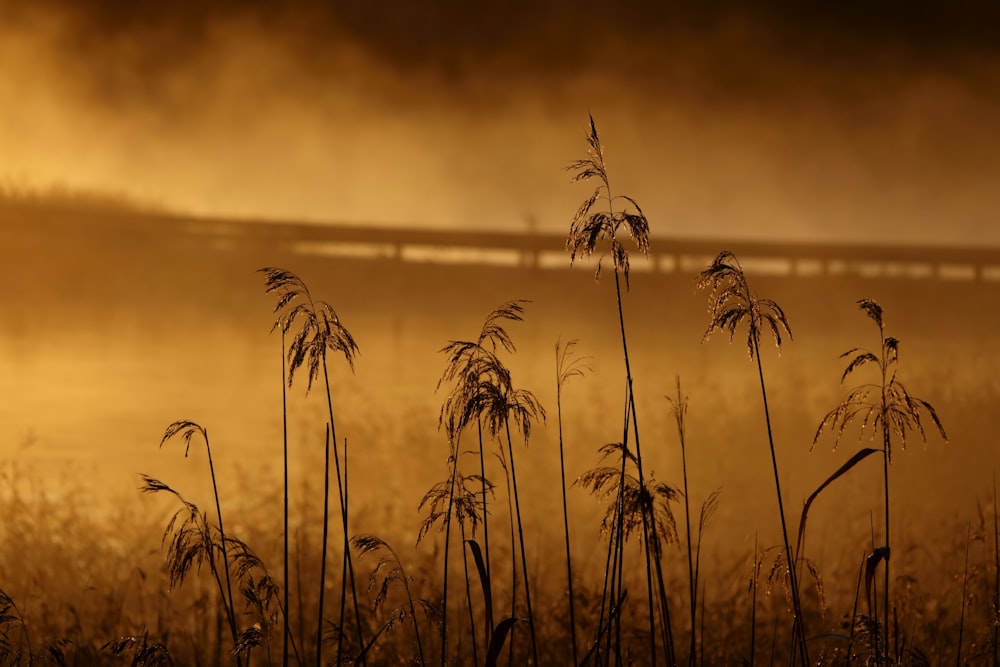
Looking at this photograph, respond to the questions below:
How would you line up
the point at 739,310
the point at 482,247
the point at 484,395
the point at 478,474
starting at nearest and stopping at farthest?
the point at 484,395, the point at 739,310, the point at 478,474, the point at 482,247

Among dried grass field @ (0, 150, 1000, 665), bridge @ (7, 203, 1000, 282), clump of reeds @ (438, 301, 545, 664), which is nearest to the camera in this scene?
clump of reeds @ (438, 301, 545, 664)

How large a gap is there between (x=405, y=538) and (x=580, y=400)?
515cm

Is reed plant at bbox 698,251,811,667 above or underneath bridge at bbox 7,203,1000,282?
underneath

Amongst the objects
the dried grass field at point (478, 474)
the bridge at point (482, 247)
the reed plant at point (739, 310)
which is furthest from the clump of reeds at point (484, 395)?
the bridge at point (482, 247)

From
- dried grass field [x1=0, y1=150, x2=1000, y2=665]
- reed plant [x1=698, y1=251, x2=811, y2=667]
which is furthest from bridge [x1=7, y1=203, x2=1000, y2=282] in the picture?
reed plant [x1=698, y1=251, x2=811, y2=667]

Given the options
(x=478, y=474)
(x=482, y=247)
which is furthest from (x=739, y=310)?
(x=482, y=247)

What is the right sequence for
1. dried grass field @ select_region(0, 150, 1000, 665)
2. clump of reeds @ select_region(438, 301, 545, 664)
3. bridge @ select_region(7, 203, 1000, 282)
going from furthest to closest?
1. bridge @ select_region(7, 203, 1000, 282)
2. dried grass field @ select_region(0, 150, 1000, 665)
3. clump of reeds @ select_region(438, 301, 545, 664)

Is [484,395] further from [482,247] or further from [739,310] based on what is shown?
[482,247]

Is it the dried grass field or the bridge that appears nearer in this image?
the dried grass field

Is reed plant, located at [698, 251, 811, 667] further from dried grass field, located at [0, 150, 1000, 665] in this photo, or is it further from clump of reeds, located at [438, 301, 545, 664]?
clump of reeds, located at [438, 301, 545, 664]

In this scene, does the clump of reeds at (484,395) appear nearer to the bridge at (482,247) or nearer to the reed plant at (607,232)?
the reed plant at (607,232)

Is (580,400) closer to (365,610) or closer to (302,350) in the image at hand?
(365,610)

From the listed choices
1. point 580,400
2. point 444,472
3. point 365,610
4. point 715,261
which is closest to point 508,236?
point 580,400

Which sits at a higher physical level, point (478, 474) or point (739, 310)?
point (739, 310)
